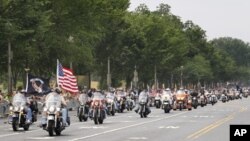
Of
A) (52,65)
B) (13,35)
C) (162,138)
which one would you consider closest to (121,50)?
(52,65)

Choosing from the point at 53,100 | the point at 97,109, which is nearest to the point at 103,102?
the point at 97,109

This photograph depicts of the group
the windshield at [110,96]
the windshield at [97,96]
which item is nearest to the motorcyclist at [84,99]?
the windshield at [97,96]

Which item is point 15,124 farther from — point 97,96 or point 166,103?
A: point 166,103

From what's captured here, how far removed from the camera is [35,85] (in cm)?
3928

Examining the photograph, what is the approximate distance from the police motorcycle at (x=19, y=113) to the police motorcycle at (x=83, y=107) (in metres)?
7.75

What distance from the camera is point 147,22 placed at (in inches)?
3802

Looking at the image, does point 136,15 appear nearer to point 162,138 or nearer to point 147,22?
point 147,22

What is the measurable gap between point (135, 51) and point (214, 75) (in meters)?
86.0

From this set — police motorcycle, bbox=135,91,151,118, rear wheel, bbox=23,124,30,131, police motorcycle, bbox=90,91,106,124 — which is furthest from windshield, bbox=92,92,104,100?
police motorcycle, bbox=135,91,151,118

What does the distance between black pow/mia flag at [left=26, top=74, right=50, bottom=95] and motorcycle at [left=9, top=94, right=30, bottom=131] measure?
971cm

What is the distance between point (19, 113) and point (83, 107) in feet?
29.0

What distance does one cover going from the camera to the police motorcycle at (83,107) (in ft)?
120

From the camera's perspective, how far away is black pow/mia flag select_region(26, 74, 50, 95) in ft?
128

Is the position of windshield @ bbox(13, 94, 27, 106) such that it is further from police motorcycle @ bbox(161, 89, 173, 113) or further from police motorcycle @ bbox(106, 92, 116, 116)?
police motorcycle @ bbox(161, 89, 173, 113)
